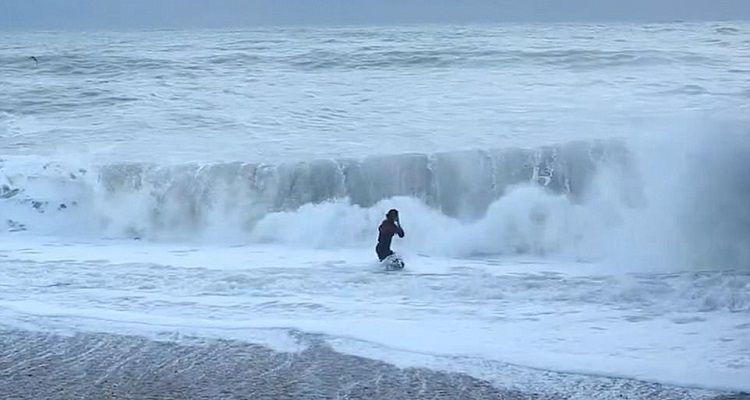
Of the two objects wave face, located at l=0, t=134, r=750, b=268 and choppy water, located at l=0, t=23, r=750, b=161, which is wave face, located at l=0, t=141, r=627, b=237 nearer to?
wave face, located at l=0, t=134, r=750, b=268

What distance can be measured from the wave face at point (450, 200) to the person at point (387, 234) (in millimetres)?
1266

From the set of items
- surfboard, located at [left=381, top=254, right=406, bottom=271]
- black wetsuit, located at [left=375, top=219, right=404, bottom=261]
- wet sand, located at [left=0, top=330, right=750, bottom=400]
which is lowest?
wet sand, located at [left=0, top=330, right=750, bottom=400]

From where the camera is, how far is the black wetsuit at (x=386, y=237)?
11383mm

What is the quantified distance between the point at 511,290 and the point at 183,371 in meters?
3.81

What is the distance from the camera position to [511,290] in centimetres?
991

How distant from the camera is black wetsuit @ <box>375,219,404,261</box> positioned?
37.3 feet

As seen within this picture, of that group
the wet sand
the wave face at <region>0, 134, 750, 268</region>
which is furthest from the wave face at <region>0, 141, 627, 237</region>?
the wet sand

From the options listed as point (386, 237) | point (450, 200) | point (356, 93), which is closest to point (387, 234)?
point (386, 237)

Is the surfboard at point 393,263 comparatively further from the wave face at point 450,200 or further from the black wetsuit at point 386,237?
the wave face at point 450,200

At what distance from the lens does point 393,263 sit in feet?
36.5

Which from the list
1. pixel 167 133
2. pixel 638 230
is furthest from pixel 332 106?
pixel 638 230

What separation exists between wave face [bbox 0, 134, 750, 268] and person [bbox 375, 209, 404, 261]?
1.27 m

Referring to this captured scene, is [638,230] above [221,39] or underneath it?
underneath

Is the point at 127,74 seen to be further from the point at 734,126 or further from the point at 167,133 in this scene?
the point at 734,126
